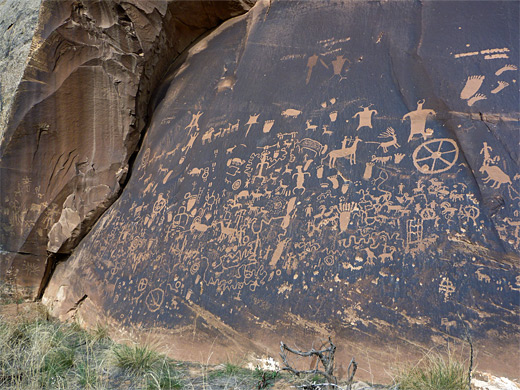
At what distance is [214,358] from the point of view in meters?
2.76

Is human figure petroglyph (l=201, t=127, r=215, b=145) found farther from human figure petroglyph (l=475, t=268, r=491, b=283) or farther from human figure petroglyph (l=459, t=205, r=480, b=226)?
human figure petroglyph (l=475, t=268, r=491, b=283)

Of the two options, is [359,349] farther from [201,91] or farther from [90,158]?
[90,158]

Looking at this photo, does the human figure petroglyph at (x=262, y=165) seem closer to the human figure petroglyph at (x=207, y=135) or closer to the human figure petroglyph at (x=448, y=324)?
the human figure petroglyph at (x=207, y=135)

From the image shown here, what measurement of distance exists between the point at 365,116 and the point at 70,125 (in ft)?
8.94

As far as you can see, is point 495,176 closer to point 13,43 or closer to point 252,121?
point 252,121

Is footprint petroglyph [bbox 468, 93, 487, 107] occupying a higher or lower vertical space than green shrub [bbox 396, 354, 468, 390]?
higher

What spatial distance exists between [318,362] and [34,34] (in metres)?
3.66

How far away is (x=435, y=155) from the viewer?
2773 mm

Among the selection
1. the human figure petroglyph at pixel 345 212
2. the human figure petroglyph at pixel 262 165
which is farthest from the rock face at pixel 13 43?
the human figure petroglyph at pixel 345 212

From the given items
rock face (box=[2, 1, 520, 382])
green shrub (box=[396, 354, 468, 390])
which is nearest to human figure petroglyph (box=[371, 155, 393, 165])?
rock face (box=[2, 1, 520, 382])

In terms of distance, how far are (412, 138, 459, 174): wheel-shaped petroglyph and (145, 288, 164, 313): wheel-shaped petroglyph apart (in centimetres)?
180

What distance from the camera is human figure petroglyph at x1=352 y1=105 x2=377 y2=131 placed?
3104mm

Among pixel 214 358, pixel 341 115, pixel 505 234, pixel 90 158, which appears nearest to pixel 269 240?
pixel 214 358

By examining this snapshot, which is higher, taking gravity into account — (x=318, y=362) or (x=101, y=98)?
(x=101, y=98)
